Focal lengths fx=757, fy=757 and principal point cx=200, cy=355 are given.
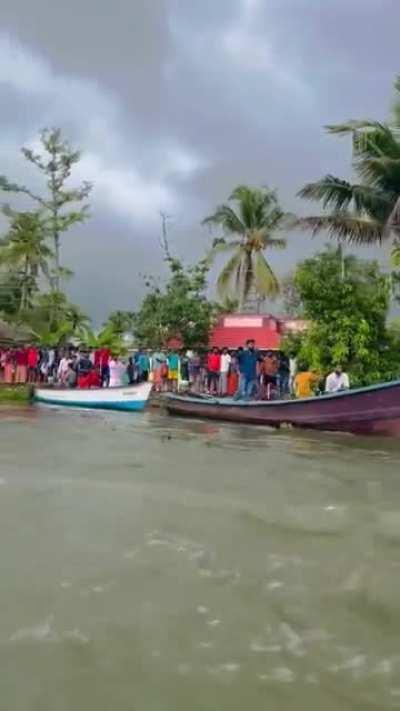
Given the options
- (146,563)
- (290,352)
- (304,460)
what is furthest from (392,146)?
(146,563)

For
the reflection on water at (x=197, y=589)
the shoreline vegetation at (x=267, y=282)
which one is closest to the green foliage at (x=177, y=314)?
the shoreline vegetation at (x=267, y=282)

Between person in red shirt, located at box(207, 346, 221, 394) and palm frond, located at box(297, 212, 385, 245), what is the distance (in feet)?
15.8

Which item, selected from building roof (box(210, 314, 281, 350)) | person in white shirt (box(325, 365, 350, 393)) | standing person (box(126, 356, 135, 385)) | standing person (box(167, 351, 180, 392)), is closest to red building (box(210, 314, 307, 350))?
building roof (box(210, 314, 281, 350))

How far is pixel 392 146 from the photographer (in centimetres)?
1762

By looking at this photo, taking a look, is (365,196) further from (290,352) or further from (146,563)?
(146,563)

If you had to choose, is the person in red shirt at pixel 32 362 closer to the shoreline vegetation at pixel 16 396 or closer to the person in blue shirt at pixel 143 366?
the shoreline vegetation at pixel 16 396

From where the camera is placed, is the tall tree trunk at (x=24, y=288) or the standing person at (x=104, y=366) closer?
the standing person at (x=104, y=366)

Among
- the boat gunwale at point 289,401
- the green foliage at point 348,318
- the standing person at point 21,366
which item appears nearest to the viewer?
the boat gunwale at point 289,401

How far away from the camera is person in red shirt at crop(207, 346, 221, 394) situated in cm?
2128

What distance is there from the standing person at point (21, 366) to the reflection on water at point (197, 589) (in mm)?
15532

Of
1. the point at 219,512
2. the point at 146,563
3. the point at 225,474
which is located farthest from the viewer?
the point at 225,474

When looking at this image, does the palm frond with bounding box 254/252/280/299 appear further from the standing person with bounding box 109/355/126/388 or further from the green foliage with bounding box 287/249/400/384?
the green foliage with bounding box 287/249/400/384

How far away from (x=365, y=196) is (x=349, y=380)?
451 centimetres

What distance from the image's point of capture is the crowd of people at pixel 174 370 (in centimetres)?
1881
